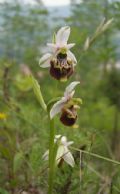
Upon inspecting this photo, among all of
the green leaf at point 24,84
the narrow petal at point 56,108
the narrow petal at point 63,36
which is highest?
the narrow petal at point 63,36

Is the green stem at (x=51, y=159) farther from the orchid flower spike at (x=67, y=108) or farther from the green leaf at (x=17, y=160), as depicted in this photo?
the green leaf at (x=17, y=160)

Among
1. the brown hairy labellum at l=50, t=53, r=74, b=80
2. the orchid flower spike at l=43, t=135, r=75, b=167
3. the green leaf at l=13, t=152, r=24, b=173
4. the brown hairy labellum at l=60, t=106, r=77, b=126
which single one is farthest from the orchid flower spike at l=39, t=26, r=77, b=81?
the green leaf at l=13, t=152, r=24, b=173

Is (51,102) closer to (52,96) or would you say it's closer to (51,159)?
(51,159)

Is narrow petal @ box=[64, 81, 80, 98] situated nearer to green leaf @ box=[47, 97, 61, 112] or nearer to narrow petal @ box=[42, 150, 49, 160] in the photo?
green leaf @ box=[47, 97, 61, 112]

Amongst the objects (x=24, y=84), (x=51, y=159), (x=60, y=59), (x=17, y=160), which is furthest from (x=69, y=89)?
(x=24, y=84)

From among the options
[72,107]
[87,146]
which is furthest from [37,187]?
[72,107]

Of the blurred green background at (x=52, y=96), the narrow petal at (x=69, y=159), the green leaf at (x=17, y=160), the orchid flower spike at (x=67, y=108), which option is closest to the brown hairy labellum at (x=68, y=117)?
the orchid flower spike at (x=67, y=108)

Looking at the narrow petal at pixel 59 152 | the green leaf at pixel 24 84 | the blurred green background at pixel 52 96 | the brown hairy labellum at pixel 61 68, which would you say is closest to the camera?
the brown hairy labellum at pixel 61 68

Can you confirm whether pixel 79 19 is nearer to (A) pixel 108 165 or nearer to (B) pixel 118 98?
(B) pixel 118 98
